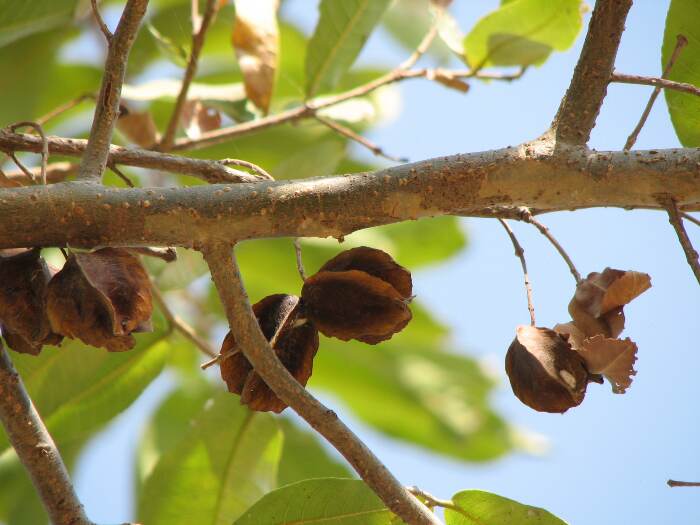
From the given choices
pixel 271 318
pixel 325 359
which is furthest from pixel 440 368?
pixel 271 318

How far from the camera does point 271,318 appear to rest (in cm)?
133

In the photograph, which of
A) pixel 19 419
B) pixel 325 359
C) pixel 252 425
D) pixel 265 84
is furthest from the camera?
pixel 325 359

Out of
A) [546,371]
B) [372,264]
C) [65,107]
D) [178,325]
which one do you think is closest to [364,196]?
[372,264]

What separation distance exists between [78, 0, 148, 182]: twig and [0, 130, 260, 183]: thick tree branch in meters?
0.14

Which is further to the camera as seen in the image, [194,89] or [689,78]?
[194,89]

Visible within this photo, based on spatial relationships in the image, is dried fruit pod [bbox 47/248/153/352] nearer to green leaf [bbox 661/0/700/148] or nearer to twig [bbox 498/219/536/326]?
twig [bbox 498/219/536/326]

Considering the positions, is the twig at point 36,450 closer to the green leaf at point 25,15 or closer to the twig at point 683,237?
the twig at point 683,237

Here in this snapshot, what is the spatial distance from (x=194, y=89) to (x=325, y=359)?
1.02m

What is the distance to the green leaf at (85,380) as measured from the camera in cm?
198

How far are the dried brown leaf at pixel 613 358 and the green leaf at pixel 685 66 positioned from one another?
58 cm

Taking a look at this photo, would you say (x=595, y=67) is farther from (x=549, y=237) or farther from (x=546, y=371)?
(x=546, y=371)

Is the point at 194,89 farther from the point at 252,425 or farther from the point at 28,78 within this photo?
the point at 252,425

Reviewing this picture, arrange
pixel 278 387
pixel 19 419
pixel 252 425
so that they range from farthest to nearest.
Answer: pixel 252 425
pixel 19 419
pixel 278 387

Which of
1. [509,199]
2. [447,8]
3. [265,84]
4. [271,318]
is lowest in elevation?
[271,318]
